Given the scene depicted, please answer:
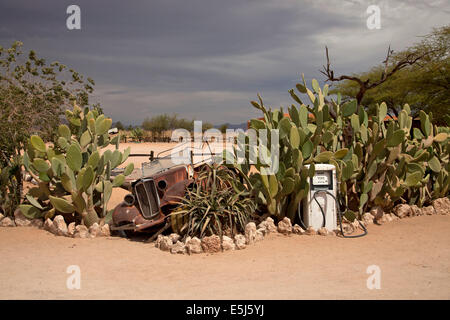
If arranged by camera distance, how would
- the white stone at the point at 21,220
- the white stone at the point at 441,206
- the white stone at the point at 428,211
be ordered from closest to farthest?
1. the white stone at the point at 21,220
2. the white stone at the point at 428,211
3. the white stone at the point at 441,206

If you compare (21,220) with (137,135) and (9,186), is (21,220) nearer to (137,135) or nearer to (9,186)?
(9,186)

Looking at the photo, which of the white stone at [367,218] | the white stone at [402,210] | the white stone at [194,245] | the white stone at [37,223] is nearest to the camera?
the white stone at [194,245]

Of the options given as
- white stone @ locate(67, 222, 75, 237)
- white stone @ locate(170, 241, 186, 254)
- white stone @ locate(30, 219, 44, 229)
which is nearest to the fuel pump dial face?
white stone @ locate(170, 241, 186, 254)

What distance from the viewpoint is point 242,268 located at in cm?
490

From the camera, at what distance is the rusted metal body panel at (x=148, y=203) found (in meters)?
6.47

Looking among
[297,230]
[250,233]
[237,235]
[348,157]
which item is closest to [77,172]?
[237,235]

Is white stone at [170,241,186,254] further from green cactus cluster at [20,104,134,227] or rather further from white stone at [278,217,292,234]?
green cactus cluster at [20,104,134,227]

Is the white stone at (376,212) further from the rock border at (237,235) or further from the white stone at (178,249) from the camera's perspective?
the white stone at (178,249)

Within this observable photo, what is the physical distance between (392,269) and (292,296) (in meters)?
1.54

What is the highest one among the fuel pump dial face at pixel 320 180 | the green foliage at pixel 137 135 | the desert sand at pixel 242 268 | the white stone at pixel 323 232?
the green foliage at pixel 137 135

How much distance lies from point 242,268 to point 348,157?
3.08 m

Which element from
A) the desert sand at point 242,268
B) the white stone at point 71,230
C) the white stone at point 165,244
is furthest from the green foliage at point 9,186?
the white stone at point 165,244

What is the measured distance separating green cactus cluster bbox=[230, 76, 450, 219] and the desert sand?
656 millimetres

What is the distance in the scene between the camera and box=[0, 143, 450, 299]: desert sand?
4059mm
